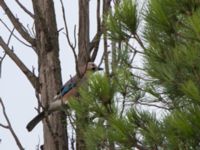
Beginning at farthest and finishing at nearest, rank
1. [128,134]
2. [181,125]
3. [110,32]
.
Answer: [110,32] → [128,134] → [181,125]

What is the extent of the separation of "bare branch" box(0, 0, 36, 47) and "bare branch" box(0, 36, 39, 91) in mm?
138

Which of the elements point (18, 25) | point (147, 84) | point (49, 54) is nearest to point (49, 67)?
point (49, 54)

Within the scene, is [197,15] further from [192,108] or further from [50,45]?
[50,45]

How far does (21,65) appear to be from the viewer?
455cm

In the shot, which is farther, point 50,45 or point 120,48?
Result: point 50,45

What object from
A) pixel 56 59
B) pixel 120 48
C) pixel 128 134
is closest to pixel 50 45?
pixel 56 59

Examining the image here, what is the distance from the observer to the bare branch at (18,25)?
4.55 metres

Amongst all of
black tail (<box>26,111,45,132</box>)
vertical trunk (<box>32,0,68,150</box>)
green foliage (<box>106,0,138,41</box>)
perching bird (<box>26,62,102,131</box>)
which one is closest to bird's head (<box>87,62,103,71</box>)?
perching bird (<box>26,62,102,131</box>)

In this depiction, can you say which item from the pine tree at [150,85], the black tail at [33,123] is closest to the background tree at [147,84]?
the pine tree at [150,85]

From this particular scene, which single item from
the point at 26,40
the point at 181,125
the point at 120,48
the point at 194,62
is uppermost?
the point at 26,40

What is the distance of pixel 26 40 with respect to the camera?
15.0 ft

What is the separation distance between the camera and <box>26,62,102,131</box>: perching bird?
157 inches

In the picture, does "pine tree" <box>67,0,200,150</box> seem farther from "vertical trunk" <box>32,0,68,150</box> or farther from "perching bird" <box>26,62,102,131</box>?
"vertical trunk" <box>32,0,68,150</box>

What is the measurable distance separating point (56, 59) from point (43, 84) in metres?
0.19
